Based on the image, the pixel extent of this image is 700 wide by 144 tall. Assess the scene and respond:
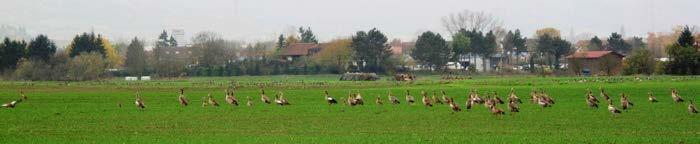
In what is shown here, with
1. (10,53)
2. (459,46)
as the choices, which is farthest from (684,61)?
(10,53)

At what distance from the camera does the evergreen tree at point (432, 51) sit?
408 ft

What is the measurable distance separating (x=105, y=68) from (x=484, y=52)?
55188mm

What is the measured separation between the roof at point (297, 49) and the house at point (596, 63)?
5429 centimetres

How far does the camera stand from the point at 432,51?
4882 inches

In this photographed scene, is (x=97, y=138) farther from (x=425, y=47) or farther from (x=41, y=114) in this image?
(x=425, y=47)

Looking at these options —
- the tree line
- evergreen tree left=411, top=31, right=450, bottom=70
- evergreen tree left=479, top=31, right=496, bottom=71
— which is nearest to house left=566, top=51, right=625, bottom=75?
the tree line

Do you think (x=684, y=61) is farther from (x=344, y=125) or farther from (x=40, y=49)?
(x=40, y=49)

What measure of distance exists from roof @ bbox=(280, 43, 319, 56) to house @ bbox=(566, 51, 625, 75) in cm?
5429

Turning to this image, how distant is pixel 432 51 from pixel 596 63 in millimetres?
23347

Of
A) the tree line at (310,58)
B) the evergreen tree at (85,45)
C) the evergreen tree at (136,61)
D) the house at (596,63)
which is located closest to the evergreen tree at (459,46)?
the tree line at (310,58)

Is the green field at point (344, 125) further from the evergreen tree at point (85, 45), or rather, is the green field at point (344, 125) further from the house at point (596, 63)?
the evergreen tree at point (85, 45)

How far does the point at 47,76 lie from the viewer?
104m

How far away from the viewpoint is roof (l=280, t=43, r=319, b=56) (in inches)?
6033

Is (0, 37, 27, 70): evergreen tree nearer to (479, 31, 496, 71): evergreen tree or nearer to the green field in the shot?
(479, 31, 496, 71): evergreen tree
